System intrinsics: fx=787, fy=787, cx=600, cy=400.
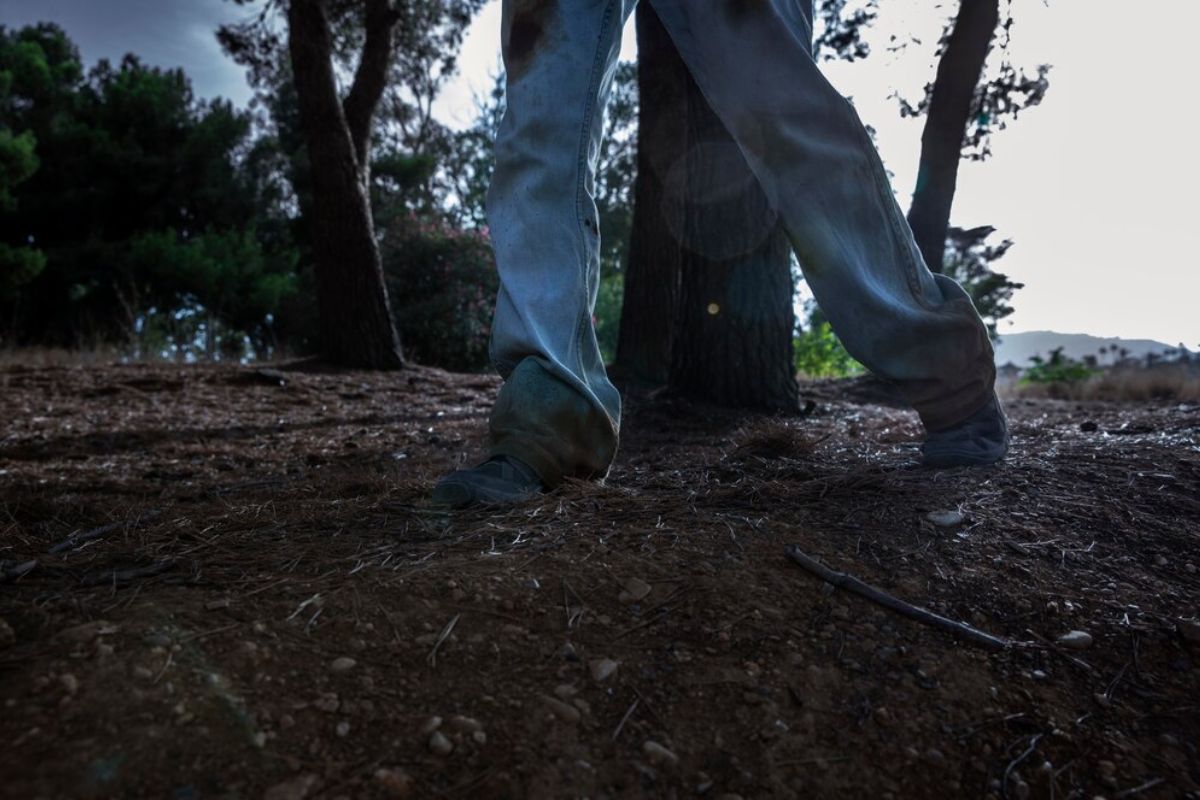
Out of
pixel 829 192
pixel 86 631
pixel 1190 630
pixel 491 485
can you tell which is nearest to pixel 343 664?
pixel 86 631

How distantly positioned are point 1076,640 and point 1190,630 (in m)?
0.20

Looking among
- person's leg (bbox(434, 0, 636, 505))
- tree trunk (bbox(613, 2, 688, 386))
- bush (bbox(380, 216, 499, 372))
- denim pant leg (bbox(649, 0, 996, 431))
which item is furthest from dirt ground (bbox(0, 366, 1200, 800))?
bush (bbox(380, 216, 499, 372))

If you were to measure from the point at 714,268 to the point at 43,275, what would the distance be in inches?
511

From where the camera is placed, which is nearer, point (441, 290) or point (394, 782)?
point (394, 782)

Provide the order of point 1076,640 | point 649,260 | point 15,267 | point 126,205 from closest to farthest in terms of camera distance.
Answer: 1. point 1076,640
2. point 649,260
3. point 15,267
4. point 126,205

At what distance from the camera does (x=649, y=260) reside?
5750 mm

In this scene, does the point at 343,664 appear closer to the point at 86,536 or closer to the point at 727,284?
the point at 86,536

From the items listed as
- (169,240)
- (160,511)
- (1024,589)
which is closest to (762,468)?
(1024,589)

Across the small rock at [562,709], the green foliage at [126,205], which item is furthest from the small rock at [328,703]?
the green foliage at [126,205]

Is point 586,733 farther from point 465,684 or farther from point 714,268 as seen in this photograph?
point 714,268

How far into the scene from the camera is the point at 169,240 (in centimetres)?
1272

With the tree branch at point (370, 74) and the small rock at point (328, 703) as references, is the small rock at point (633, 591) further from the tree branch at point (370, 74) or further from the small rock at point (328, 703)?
the tree branch at point (370, 74)

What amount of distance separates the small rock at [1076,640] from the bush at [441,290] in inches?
391

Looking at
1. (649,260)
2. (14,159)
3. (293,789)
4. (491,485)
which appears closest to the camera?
(293,789)
